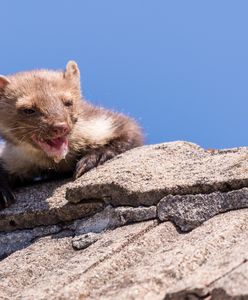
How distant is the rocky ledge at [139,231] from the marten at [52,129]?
47 cm

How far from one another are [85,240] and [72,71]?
301cm

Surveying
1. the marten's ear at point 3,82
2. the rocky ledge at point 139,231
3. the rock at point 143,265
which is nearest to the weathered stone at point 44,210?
the rocky ledge at point 139,231

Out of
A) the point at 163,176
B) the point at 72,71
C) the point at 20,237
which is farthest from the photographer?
the point at 72,71

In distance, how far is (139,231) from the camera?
11.3ft

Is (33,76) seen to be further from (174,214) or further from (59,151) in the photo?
(174,214)

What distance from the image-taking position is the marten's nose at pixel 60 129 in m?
5.32

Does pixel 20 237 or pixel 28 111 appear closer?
pixel 20 237

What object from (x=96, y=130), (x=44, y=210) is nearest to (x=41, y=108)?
(x=96, y=130)

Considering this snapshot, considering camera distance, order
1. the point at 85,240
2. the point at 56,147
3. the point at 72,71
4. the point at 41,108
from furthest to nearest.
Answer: the point at 72,71, the point at 41,108, the point at 56,147, the point at 85,240

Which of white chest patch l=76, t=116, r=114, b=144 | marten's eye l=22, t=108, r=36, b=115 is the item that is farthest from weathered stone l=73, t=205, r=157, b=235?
white chest patch l=76, t=116, r=114, b=144

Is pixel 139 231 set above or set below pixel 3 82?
below

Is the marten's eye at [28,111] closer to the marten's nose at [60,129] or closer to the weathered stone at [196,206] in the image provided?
the marten's nose at [60,129]

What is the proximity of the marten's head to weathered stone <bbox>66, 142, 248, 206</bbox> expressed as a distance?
0.74 m

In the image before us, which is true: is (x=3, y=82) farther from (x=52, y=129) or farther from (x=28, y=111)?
(x=52, y=129)
